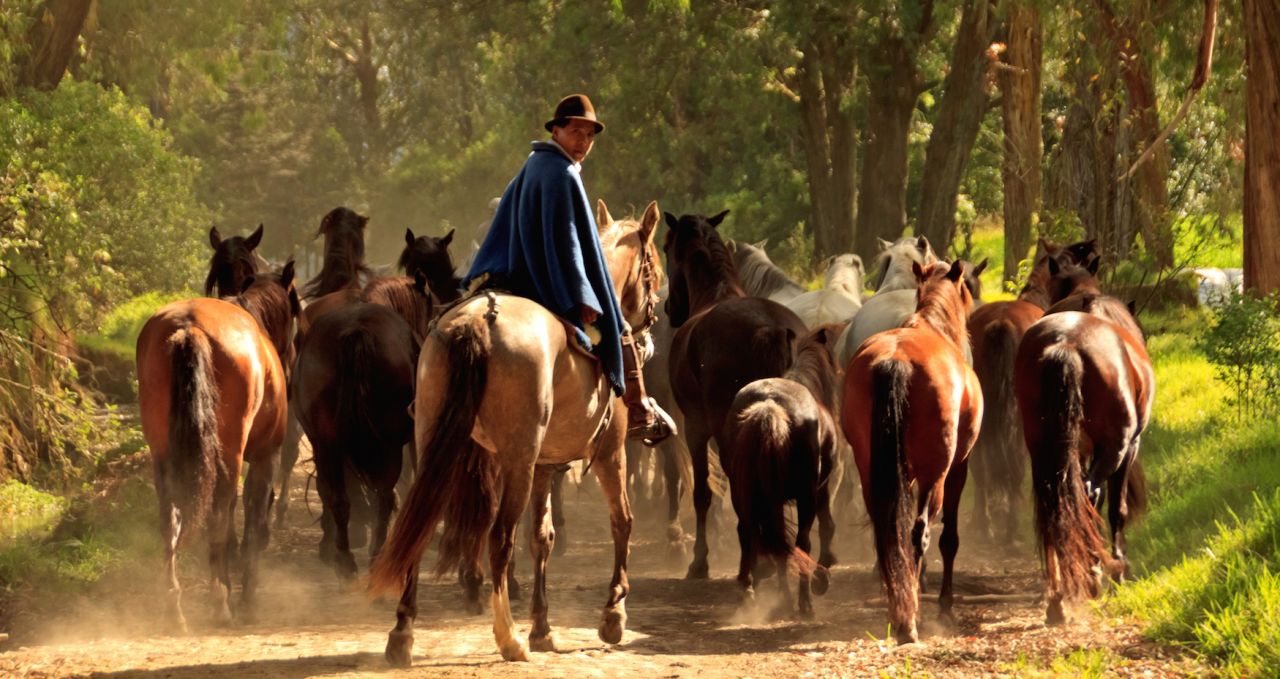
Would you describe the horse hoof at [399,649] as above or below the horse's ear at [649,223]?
below

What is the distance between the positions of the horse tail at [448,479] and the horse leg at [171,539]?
217cm

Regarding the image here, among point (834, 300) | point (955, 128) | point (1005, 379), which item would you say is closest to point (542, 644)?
point (1005, 379)

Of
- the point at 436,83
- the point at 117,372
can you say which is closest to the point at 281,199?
the point at 436,83

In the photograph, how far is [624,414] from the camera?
7.91 m

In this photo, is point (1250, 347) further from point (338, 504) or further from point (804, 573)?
point (338, 504)

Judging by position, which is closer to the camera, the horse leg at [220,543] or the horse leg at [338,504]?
the horse leg at [220,543]

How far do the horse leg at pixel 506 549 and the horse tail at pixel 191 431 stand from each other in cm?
202

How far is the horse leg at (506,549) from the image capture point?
273 inches

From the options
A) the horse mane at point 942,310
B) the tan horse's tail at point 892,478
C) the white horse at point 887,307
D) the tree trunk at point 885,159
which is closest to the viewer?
the tan horse's tail at point 892,478

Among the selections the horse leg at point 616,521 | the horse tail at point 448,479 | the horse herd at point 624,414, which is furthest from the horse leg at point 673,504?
the horse tail at point 448,479

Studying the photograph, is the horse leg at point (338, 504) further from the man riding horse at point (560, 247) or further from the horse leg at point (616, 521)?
the man riding horse at point (560, 247)

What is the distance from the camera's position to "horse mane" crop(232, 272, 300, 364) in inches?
384

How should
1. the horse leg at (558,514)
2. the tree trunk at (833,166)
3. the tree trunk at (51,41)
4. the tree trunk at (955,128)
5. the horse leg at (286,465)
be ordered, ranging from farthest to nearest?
the tree trunk at (833,166)
the tree trunk at (955,128)
the tree trunk at (51,41)
the horse leg at (286,465)
the horse leg at (558,514)

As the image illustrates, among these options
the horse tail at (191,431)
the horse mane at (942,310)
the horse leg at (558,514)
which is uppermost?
the horse mane at (942,310)
